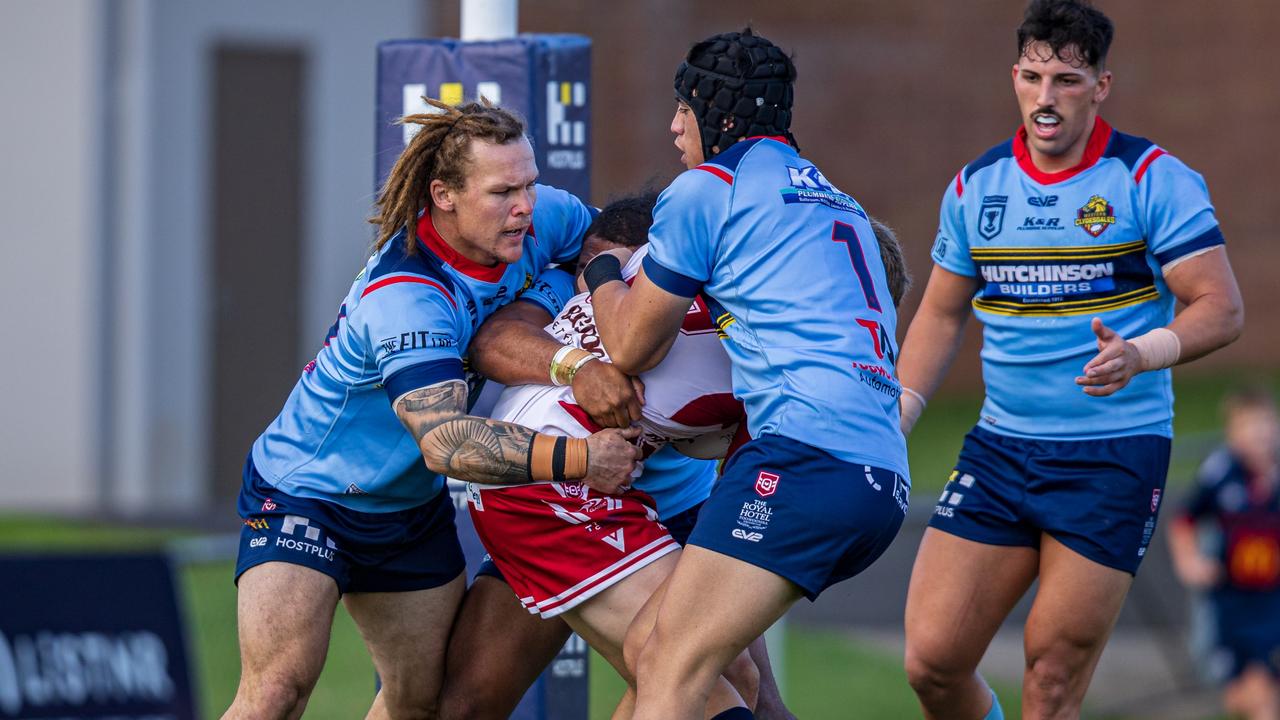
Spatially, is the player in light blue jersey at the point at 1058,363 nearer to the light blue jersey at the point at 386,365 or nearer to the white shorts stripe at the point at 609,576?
the white shorts stripe at the point at 609,576

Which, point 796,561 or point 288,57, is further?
point 288,57

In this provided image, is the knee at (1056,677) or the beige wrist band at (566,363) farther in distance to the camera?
the knee at (1056,677)

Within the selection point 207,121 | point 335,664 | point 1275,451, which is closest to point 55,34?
point 207,121

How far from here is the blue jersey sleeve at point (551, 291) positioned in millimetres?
4509

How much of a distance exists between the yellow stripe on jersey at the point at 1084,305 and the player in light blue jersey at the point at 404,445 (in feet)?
4.32

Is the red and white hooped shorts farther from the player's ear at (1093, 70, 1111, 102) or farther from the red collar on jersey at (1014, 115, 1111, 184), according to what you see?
the player's ear at (1093, 70, 1111, 102)

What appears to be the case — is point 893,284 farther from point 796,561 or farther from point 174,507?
point 174,507

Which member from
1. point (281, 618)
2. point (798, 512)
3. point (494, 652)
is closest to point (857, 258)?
point (798, 512)

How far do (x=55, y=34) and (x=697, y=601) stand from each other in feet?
41.4

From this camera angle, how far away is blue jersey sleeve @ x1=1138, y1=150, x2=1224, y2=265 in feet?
14.5

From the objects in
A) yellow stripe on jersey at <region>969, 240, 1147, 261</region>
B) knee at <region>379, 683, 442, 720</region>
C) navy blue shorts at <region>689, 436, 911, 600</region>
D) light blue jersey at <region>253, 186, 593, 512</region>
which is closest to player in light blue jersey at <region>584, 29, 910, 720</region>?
navy blue shorts at <region>689, 436, 911, 600</region>

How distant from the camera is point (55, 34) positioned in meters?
14.6

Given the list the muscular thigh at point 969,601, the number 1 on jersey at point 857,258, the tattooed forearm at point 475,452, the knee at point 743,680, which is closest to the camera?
the number 1 on jersey at point 857,258

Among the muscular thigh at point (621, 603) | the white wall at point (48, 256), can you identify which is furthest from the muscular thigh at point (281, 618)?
the white wall at point (48, 256)
